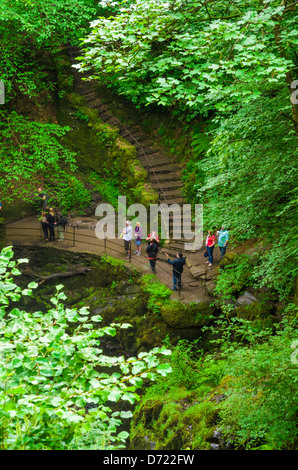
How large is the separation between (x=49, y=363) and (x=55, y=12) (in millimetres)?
15141

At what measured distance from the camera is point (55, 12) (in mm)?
15211

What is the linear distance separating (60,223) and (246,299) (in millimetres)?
8248

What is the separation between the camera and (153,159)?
18.7 m

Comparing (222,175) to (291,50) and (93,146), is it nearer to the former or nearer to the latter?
(291,50)

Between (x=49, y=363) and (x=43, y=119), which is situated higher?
(x=43, y=119)

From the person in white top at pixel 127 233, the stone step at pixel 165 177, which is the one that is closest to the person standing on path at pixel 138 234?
the person in white top at pixel 127 233

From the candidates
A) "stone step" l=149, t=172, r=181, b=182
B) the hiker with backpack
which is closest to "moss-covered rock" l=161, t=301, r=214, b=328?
the hiker with backpack

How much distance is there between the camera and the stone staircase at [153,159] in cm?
1672

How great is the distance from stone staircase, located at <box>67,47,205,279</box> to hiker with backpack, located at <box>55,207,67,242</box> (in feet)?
13.3

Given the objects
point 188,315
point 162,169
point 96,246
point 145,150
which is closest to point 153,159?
point 145,150

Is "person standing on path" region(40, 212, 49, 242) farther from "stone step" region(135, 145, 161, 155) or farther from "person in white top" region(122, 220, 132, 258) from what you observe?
"stone step" region(135, 145, 161, 155)
